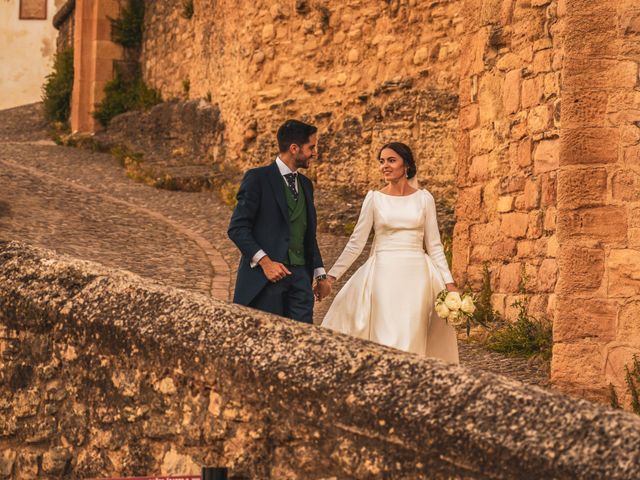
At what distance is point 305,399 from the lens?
3.33 meters

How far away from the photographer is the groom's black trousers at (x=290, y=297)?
19.9 ft

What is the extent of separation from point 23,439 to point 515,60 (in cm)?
574

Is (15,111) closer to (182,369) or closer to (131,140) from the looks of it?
(131,140)

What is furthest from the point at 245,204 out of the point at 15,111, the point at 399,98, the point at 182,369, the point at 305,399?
the point at 15,111

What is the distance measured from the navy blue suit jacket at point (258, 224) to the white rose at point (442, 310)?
3.14 feet

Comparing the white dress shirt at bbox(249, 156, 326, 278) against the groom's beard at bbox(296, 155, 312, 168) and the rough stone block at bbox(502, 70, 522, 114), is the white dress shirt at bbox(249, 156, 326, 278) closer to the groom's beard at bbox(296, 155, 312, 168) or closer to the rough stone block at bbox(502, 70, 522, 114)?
the groom's beard at bbox(296, 155, 312, 168)

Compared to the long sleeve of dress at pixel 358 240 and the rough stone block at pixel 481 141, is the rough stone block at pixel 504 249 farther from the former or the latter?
the long sleeve of dress at pixel 358 240

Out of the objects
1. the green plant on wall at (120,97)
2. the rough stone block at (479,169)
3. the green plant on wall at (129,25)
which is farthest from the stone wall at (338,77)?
the rough stone block at (479,169)

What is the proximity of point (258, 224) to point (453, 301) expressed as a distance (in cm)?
114

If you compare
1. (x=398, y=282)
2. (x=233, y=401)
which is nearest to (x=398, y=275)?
(x=398, y=282)

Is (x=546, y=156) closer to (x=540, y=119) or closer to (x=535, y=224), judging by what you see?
(x=540, y=119)

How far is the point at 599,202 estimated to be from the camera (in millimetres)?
6734

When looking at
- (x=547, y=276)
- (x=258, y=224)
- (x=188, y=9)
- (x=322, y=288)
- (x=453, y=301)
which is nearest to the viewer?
(x=258, y=224)

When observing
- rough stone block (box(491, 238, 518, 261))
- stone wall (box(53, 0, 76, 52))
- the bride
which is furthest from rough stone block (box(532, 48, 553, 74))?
stone wall (box(53, 0, 76, 52))
